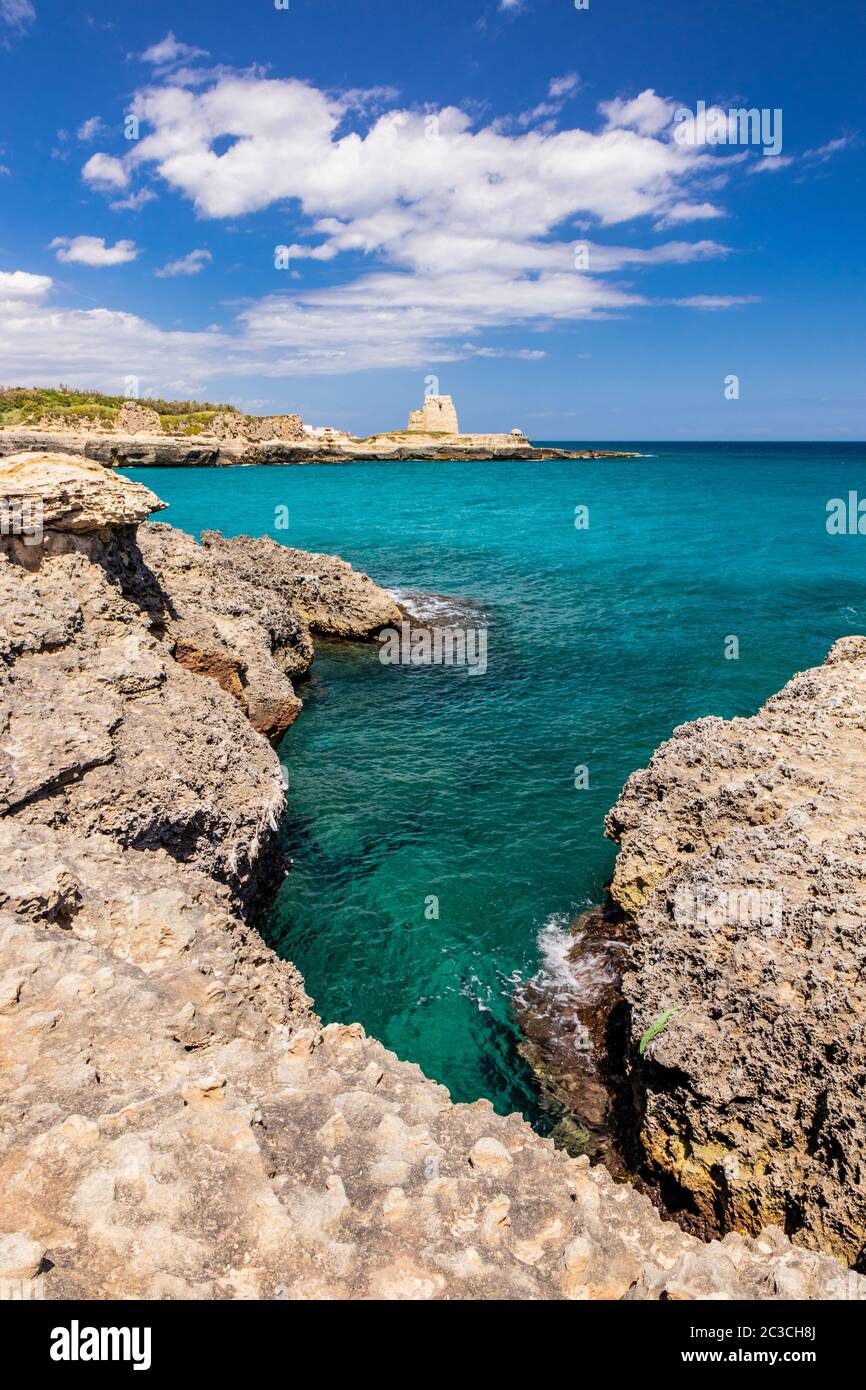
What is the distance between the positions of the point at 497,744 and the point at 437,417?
178262 millimetres

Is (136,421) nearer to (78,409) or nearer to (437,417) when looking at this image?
(78,409)

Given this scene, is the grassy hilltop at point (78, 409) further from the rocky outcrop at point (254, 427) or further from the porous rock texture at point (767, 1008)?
the porous rock texture at point (767, 1008)

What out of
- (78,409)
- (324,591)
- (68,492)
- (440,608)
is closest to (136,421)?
(78,409)

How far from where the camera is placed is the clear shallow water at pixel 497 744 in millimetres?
12727

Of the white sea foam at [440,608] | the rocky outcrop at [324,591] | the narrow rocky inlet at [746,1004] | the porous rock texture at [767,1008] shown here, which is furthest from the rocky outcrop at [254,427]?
the porous rock texture at [767,1008]

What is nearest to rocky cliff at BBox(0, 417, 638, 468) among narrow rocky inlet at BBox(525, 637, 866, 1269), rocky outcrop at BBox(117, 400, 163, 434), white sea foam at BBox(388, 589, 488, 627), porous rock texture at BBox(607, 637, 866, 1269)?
rocky outcrop at BBox(117, 400, 163, 434)

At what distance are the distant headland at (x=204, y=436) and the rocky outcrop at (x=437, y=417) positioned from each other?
0.25m

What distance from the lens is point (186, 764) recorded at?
1121cm

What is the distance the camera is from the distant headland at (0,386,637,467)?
11356 centimetres

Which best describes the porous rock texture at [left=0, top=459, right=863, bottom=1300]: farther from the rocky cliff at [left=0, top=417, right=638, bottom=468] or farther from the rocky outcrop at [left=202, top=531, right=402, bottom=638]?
the rocky cliff at [left=0, top=417, right=638, bottom=468]

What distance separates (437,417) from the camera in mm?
184750

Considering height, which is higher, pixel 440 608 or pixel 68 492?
pixel 68 492

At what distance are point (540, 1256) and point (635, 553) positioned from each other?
50922mm
